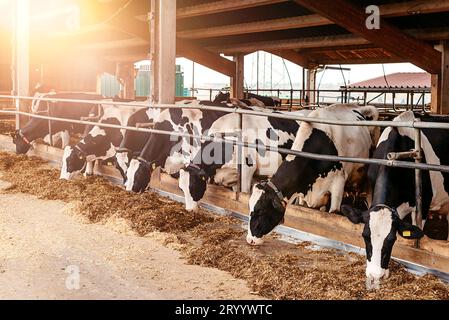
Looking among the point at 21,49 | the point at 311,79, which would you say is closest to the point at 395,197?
the point at 21,49

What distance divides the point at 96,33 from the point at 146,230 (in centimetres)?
1188

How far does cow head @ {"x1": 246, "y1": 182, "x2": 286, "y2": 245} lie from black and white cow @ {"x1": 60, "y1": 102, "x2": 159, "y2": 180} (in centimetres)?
388

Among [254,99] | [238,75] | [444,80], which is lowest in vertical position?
[254,99]

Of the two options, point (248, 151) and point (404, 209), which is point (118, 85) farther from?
point (404, 209)

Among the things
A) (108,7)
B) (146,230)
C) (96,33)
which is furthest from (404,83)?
(146,230)

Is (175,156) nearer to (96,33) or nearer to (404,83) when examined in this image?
(96,33)

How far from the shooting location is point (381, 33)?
8.71 m

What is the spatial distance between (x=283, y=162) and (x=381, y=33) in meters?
3.96

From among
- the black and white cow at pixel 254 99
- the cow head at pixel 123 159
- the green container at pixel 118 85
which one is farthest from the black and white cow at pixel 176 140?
the green container at pixel 118 85

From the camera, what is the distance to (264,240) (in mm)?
5562

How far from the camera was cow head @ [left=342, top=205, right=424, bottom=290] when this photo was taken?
4.05 m

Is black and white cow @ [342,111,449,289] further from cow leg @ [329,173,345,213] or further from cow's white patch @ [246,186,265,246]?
cow's white patch @ [246,186,265,246]

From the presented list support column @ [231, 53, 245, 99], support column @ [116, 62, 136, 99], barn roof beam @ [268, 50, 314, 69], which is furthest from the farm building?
support column @ [116, 62, 136, 99]
